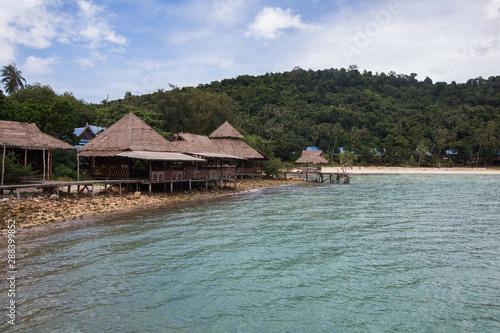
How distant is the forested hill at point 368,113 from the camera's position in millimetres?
73062

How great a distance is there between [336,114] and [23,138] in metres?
81.5

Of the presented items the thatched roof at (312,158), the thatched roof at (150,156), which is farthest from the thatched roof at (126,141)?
the thatched roof at (312,158)

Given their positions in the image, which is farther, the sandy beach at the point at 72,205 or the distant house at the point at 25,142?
the distant house at the point at 25,142

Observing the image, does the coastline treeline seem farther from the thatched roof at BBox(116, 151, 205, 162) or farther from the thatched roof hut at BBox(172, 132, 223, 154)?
the thatched roof at BBox(116, 151, 205, 162)

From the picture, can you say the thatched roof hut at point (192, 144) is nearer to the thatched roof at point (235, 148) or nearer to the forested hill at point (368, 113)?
the thatched roof at point (235, 148)

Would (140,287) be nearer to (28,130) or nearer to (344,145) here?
(28,130)

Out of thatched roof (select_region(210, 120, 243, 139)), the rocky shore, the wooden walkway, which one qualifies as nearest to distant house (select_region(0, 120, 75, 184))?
the wooden walkway

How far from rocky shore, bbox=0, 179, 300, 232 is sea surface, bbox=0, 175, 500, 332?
1397mm

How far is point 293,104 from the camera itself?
9775 centimetres

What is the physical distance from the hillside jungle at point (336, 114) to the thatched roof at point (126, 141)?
4125 mm

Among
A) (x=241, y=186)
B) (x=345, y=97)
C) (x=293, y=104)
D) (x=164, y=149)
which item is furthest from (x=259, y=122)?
(x=164, y=149)

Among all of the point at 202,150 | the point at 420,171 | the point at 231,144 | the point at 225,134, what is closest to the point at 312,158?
the point at 231,144

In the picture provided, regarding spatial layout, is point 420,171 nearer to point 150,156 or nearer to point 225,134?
point 225,134

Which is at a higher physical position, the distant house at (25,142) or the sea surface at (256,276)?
the distant house at (25,142)
